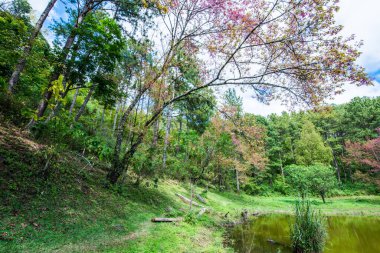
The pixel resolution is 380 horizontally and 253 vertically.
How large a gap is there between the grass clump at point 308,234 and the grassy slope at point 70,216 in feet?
6.92

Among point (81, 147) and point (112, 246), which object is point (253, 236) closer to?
point (112, 246)

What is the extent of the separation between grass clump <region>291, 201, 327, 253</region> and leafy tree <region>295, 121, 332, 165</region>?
27.8 metres

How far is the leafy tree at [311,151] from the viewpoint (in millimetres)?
29828

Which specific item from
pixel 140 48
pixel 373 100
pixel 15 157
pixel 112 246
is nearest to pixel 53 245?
pixel 112 246

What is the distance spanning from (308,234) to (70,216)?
6.28 meters

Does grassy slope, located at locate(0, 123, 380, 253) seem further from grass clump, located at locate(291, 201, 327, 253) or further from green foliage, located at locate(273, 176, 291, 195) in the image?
green foliage, located at locate(273, 176, 291, 195)

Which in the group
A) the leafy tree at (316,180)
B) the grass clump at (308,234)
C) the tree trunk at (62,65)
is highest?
the tree trunk at (62,65)

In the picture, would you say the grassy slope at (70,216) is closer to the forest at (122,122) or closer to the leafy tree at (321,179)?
the forest at (122,122)

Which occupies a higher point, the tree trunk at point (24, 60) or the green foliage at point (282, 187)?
the tree trunk at point (24, 60)

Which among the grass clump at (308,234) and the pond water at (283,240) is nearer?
the grass clump at (308,234)

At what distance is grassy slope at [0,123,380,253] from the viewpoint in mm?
3582

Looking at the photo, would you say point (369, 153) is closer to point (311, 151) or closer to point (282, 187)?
point (311, 151)

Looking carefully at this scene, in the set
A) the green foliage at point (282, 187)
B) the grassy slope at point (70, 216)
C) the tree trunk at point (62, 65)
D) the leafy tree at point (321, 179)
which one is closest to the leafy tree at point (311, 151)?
the green foliage at point (282, 187)

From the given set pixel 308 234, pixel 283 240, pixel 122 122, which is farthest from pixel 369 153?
pixel 122 122
